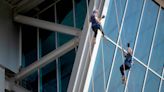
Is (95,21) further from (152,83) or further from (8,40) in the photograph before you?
(8,40)

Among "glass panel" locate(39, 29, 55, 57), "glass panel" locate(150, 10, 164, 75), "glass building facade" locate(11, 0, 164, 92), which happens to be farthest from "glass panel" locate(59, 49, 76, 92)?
"glass panel" locate(150, 10, 164, 75)

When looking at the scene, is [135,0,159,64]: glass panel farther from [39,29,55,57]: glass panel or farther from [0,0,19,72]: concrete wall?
[0,0,19,72]: concrete wall

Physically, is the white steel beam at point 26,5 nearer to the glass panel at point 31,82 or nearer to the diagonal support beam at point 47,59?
the diagonal support beam at point 47,59

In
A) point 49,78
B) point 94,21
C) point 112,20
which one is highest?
point 94,21

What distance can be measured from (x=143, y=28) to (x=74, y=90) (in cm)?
620

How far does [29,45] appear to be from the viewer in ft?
131

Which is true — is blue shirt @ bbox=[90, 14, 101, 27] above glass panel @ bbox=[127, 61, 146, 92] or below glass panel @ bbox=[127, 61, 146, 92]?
above

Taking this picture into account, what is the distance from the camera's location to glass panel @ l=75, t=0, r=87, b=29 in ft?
122

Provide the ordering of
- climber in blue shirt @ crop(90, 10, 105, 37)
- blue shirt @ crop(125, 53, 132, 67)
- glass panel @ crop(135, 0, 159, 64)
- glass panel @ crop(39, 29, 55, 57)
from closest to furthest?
climber in blue shirt @ crop(90, 10, 105, 37)
blue shirt @ crop(125, 53, 132, 67)
glass panel @ crop(135, 0, 159, 64)
glass panel @ crop(39, 29, 55, 57)

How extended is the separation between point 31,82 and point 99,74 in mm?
6533

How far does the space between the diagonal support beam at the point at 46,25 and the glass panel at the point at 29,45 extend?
1.93 ft

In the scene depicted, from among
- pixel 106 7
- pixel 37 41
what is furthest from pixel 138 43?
pixel 37 41

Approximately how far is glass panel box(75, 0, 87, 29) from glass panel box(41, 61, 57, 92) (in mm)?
2291

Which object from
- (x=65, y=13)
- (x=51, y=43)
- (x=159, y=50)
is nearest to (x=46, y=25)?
(x=51, y=43)
